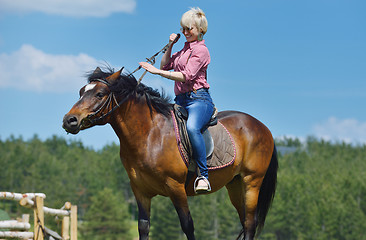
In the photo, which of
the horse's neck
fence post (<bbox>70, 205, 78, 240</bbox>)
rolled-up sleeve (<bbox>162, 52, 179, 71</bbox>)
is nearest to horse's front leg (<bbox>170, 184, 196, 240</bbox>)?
the horse's neck

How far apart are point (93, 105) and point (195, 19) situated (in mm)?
1771

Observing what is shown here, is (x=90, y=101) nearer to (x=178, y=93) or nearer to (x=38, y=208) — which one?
Answer: (x=178, y=93)

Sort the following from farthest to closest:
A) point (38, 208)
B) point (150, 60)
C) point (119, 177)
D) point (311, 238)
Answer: point (119, 177), point (311, 238), point (38, 208), point (150, 60)

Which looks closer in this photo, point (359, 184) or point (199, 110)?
point (199, 110)

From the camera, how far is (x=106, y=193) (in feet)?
279

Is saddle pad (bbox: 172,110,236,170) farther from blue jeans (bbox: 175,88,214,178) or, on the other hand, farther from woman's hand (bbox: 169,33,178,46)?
woman's hand (bbox: 169,33,178,46)

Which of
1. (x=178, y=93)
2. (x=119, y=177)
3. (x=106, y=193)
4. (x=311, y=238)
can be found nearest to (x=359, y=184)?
(x=311, y=238)

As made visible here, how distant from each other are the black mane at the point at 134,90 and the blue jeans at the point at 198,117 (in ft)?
0.89

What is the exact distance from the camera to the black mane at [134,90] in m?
6.24

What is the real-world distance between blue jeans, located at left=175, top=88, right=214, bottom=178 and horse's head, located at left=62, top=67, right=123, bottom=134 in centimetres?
100

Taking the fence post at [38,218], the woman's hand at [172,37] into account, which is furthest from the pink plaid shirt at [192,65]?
the fence post at [38,218]

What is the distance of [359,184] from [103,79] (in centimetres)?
8625

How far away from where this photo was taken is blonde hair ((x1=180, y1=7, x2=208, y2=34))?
6.57m

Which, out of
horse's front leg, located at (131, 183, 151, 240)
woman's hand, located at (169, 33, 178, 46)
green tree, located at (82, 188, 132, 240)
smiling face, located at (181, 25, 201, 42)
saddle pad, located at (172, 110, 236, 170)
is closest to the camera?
horse's front leg, located at (131, 183, 151, 240)
